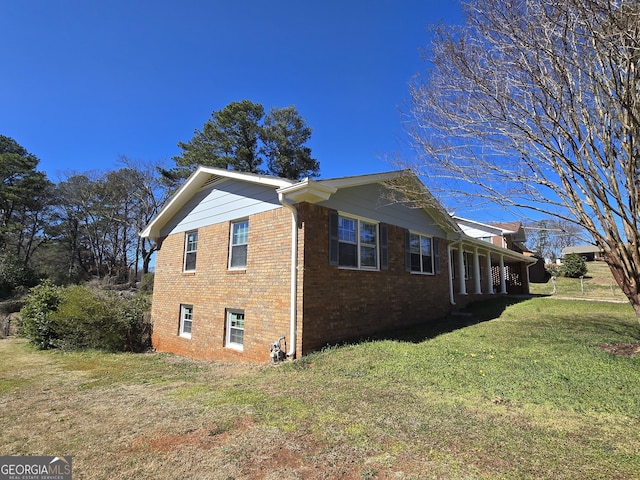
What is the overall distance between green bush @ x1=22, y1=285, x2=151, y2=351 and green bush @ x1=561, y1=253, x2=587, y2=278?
113ft

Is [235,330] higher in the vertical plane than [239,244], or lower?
lower

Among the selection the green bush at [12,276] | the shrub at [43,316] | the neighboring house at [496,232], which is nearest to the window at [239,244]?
the shrub at [43,316]

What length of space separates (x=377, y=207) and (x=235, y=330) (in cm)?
513

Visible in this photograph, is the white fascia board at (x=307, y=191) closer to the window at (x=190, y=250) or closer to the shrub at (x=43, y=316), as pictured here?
the window at (x=190, y=250)

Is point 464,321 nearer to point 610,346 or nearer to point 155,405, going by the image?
point 610,346

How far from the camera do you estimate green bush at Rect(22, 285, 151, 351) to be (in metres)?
11.3

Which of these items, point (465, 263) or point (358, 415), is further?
point (465, 263)

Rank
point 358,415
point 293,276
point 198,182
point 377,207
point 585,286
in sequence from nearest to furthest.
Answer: point 358,415 < point 293,276 < point 377,207 < point 198,182 < point 585,286

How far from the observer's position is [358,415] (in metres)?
4.11

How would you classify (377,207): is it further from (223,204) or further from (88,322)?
(88,322)

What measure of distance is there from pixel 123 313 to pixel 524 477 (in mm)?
13079

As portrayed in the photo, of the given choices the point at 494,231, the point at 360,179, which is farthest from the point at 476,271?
the point at 494,231

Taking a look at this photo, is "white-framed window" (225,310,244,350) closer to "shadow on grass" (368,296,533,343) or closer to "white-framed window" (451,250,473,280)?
"shadow on grass" (368,296,533,343)

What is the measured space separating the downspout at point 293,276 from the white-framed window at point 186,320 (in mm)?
5137
